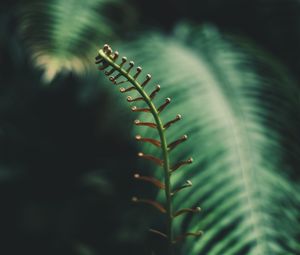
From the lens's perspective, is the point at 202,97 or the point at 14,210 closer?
the point at 202,97

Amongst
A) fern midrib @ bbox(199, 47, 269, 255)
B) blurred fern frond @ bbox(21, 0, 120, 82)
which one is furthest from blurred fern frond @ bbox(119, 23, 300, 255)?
blurred fern frond @ bbox(21, 0, 120, 82)

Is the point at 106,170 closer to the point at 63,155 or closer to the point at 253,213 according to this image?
the point at 63,155

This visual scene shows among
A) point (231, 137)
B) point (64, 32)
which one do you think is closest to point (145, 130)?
point (231, 137)

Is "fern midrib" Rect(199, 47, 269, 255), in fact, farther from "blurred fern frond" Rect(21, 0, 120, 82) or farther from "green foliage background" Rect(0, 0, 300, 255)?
"blurred fern frond" Rect(21, 0, 120, 82)

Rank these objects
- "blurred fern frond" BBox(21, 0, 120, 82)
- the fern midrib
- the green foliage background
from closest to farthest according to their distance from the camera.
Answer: the fern midrib < the green foliage background < "blurred fern frond" BBox(21, 0, 120, 82)

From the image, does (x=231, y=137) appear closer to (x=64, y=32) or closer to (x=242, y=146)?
(x=242, y=146)

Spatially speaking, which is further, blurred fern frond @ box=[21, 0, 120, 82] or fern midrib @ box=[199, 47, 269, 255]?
blurred fern frond @ box=[21, 0, 120, 82]

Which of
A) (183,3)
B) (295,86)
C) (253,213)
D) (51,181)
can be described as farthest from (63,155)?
(253,213)
